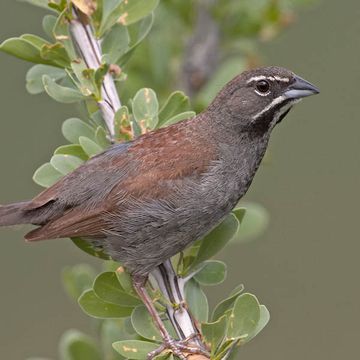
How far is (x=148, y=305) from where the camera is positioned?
4688 millimetres

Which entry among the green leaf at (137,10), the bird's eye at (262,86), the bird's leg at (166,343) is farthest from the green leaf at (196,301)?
the green leaf at (137,10)

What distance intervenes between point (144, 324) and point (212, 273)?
46 cm

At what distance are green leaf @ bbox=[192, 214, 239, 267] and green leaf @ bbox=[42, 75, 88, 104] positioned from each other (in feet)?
3.01

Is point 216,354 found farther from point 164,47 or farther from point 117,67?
point 164,47

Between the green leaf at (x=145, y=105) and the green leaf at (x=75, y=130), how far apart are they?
0.81 feet

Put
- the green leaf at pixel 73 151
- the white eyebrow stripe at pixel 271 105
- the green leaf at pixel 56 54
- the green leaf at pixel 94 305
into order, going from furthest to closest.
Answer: the white eyebrow stripe at pixel 271 105
the green leaf at pixel 73 151
the green leaf at pixel 56 54
the green leaf at pixel 94 305

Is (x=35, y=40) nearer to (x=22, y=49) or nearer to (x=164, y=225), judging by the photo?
(x=22, y=49)

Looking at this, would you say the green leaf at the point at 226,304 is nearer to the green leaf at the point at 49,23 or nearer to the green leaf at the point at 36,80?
the green leaf at the point at 36,80

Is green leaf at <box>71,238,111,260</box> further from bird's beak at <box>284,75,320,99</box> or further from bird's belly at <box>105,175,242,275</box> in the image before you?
bird's beak at <box>284,75,320,99</box>

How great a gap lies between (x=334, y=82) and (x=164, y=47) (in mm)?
5420

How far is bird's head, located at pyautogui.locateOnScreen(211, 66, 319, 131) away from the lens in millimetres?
5266

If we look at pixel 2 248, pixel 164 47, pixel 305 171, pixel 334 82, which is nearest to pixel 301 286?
pixel 305 171

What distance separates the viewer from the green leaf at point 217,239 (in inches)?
193

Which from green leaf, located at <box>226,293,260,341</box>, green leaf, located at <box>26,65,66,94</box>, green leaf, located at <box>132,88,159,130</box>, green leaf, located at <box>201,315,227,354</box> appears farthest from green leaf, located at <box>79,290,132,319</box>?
green leaf, located at <box>26,65,66,94</box>
